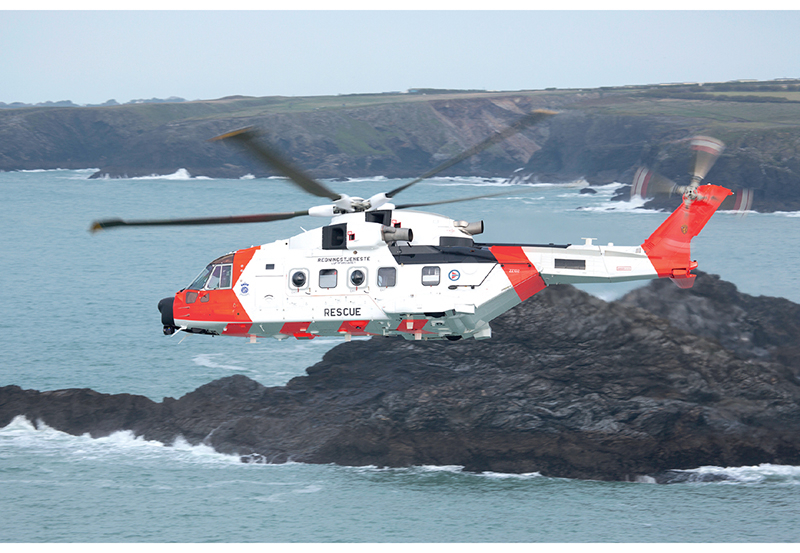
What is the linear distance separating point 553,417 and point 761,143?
9400 cm

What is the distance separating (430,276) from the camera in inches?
1042

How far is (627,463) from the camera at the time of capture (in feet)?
151

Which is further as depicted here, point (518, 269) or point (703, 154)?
point (518, 269)

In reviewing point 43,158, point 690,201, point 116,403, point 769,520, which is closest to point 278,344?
point 116,403

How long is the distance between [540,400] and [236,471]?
19.5 metres

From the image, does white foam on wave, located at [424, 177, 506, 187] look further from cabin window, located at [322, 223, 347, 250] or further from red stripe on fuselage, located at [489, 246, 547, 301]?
cabin window, located at [322, 223, 347, 250]

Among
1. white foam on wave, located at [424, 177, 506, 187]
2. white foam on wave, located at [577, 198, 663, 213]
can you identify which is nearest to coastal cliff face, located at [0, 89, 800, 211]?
white foam on wave, located at [424, 177, 506, 187]

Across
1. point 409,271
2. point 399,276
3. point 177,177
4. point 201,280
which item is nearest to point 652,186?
point 409,271

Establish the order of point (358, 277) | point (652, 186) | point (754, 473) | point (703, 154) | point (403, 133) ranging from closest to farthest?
point (703, 154) → point (358, 277) → point (652, 186) → point (754, 473) → point (403, 133)

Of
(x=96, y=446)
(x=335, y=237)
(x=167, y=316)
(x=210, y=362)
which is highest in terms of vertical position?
(x=335, y=237)

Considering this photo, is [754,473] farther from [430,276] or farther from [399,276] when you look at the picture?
[399,276]

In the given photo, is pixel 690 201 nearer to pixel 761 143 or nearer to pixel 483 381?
pixel 483 381

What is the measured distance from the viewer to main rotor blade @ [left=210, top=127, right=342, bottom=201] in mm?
21281

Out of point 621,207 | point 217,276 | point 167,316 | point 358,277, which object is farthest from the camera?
point 621,207
